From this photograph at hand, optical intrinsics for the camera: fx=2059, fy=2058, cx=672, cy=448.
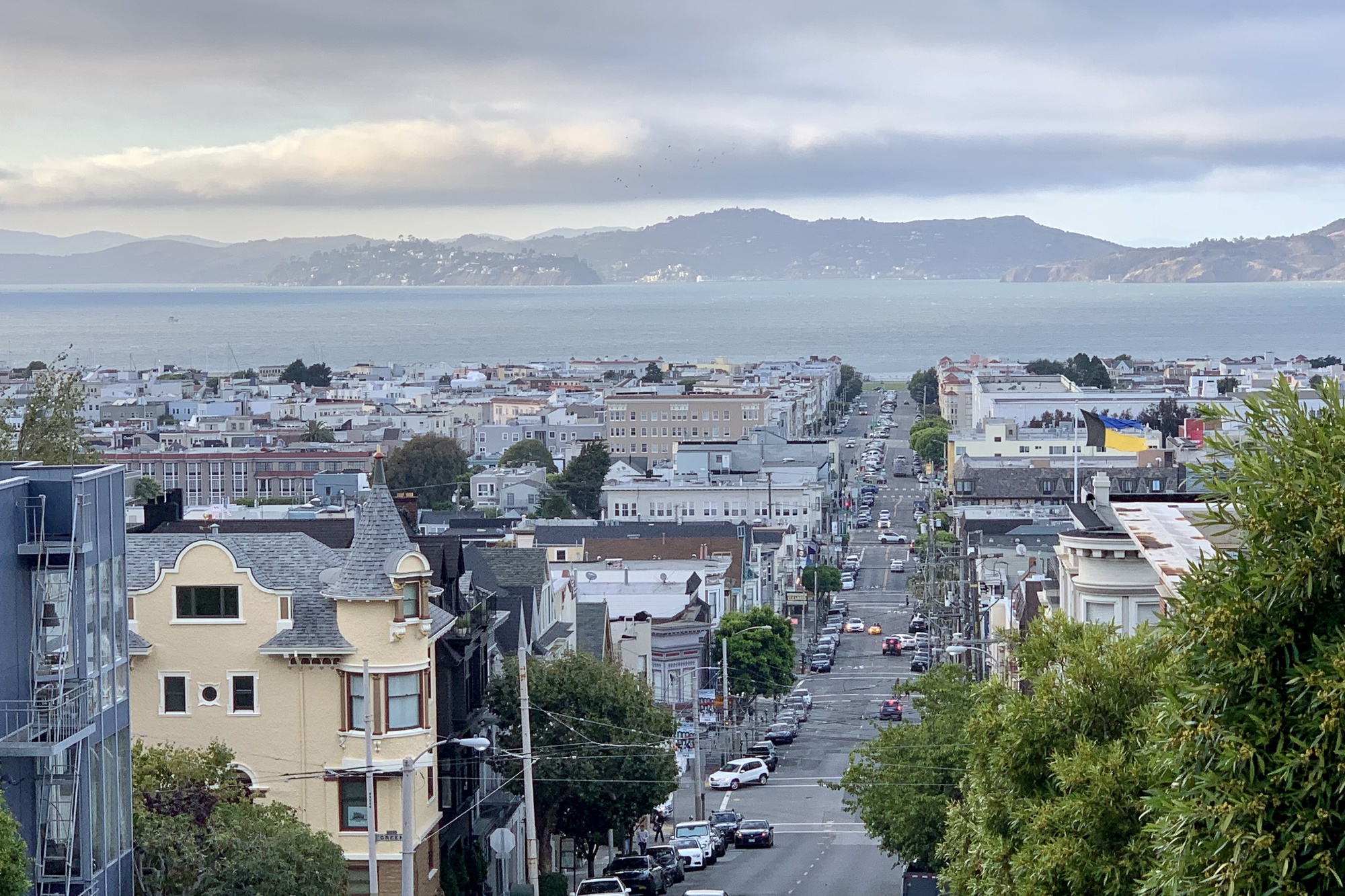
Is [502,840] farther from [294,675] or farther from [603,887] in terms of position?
[294,675]

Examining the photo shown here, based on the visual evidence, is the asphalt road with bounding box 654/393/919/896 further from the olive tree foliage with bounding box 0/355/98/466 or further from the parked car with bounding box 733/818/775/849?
the olive tree foliage with bounding box 0/355/98/466

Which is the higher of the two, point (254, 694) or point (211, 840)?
point (254, 694)

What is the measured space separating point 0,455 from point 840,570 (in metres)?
94.0

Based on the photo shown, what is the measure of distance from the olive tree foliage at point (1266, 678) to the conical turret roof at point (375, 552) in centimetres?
2727

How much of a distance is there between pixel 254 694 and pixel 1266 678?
30.5 m

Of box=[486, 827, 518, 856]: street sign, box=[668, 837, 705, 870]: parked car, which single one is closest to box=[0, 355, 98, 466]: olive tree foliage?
box=[486, 827, 518, 856]: street sign

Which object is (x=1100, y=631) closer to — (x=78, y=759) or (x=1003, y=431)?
(x=78, y=759)

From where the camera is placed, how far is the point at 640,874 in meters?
50.4

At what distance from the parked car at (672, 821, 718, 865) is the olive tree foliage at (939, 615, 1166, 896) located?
1070 inches

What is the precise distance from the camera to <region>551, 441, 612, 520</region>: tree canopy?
16675 cm

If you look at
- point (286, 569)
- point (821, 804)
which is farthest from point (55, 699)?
point (821, 804)

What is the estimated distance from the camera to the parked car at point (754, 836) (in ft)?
198

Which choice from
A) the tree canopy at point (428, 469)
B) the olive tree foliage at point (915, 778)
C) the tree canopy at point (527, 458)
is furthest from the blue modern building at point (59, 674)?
the tree canopy at point (527, 458)

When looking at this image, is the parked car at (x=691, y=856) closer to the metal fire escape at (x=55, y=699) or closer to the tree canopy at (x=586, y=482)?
the metal fire escape at (x=55, y=699)
